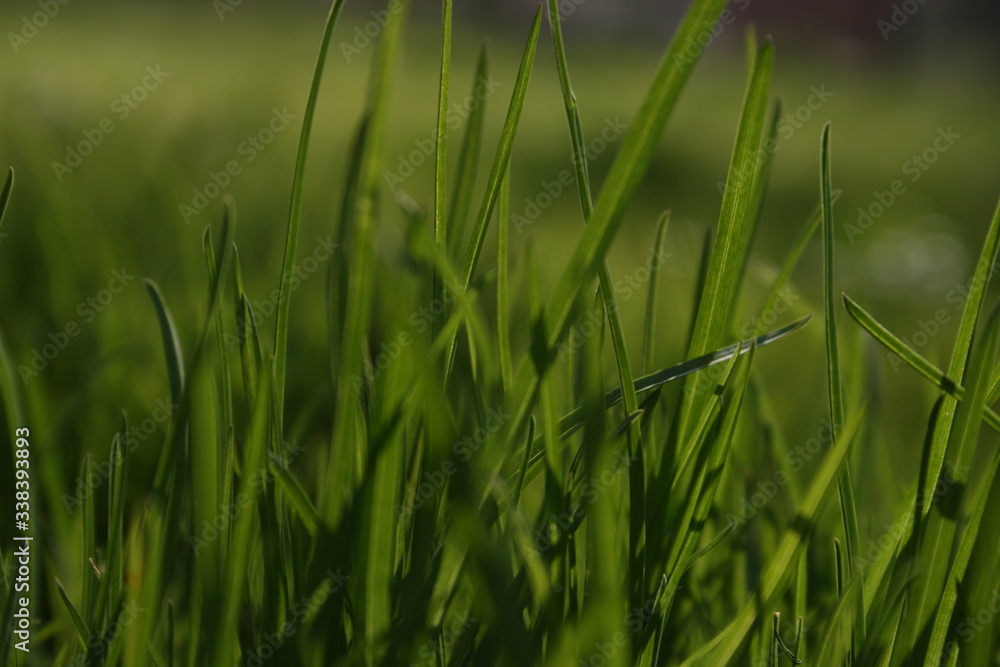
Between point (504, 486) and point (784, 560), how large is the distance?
0.09 meters

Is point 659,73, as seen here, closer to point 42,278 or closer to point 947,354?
Result: point 42,278

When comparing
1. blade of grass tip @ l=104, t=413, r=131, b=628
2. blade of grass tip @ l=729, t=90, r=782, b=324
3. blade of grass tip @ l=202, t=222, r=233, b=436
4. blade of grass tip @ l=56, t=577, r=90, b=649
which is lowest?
blade of grass tip @ l=56, t=577, r=90, b=649

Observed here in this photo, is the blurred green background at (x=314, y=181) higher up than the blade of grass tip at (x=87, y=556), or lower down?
higher up

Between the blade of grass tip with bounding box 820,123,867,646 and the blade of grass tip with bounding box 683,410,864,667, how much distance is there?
1.0 inches

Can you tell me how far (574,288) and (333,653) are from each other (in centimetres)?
13

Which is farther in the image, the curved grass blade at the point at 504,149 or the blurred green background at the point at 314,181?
the blurred green background at the point at 314,181

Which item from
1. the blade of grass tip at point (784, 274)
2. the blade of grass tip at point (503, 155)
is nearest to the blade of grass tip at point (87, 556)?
the blade of grass tip at point (503, 155)

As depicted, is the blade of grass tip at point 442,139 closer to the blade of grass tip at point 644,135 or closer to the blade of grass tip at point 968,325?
the blade of grass tip at point 644,135

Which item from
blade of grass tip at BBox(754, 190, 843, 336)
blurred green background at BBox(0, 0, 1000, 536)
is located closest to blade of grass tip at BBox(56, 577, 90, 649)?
blurred green background at BBox(0, 0, 1000, 536)

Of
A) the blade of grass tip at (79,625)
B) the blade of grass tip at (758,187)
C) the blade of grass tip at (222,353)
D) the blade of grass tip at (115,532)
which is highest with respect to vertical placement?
the blade of grass tip at (758,187)

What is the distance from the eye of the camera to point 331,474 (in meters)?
0.21

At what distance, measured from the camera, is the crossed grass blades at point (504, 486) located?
18 centimetres

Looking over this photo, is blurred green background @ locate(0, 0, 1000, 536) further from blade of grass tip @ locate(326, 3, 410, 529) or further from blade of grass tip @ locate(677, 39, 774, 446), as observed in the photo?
blade of grass tip @ locate(677, 39, 774, 446)

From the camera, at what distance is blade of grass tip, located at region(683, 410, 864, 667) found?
0.21 meters
